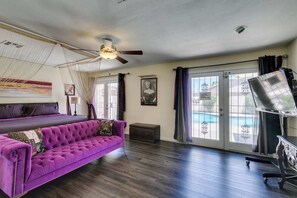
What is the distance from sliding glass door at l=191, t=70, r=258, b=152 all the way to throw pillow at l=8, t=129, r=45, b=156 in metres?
3.55

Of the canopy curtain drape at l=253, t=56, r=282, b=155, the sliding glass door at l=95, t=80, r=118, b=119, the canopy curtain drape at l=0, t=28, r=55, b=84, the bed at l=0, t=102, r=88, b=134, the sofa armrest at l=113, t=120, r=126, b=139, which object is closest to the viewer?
the canopy curtain drape at l=0, t=28, r=55, b=84

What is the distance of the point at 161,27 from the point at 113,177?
2573 millimetres

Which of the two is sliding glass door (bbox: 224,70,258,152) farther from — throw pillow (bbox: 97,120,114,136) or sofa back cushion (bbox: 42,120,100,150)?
sofa back cushion (bbox: 42,120,100,150)

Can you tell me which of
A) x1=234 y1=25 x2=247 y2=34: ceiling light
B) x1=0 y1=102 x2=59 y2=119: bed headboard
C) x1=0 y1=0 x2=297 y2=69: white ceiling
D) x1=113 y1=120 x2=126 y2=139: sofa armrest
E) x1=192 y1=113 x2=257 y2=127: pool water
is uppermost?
x1=0 y1=0 x2=297 y2=69: white ceiling

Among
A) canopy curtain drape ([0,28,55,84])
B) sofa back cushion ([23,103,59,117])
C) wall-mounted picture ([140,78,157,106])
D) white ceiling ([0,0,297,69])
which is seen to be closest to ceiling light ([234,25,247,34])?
white ceiling ([0,0,297,69])

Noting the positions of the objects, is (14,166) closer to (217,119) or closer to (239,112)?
(217,119)

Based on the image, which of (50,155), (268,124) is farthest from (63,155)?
(268,124)

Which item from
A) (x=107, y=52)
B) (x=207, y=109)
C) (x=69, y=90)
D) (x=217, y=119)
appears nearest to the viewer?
(x=107, y=52)

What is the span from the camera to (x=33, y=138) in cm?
228

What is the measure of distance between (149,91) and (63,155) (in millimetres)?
3189

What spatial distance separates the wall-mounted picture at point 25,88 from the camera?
13.4 ft

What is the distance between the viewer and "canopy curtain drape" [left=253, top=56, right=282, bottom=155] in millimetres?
3119

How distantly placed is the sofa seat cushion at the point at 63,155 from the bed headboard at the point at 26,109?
251cm

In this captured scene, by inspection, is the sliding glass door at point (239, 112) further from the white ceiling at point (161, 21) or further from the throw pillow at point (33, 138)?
the throw pillow at point (33, 138)
